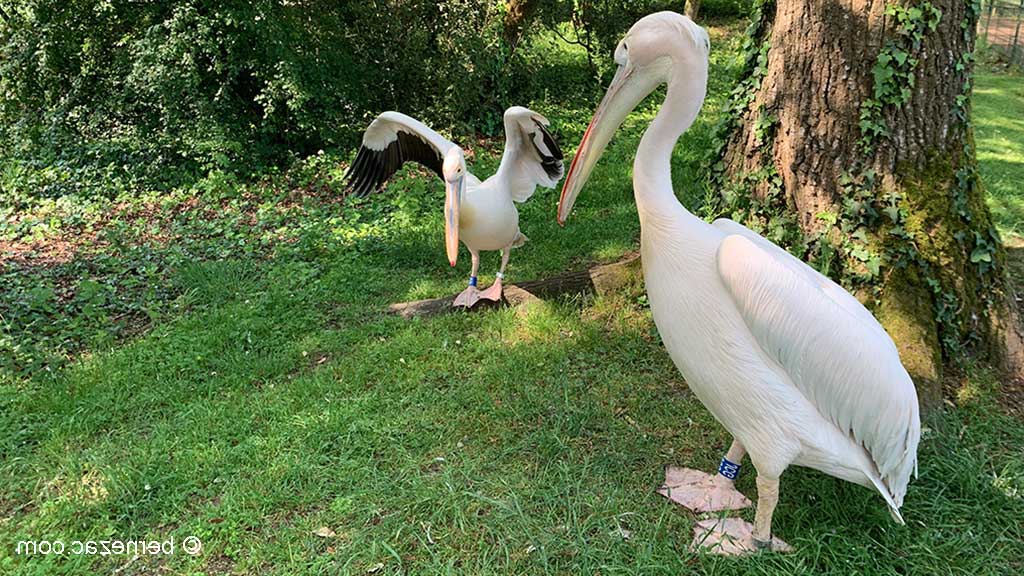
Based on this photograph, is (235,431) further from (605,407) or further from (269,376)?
(605,407)

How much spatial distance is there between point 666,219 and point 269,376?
A: 2.16 meters

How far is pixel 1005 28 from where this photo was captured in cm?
1160

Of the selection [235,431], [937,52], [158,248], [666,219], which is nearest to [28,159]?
[158,248]

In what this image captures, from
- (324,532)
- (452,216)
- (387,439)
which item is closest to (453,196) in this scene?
(452,216)

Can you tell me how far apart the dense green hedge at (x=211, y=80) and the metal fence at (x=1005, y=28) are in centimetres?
980

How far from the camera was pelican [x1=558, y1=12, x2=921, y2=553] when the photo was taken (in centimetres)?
187

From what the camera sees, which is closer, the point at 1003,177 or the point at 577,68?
the point at 1003,177

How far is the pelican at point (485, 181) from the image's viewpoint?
3404 mm

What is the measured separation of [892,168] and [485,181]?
82.2 inches

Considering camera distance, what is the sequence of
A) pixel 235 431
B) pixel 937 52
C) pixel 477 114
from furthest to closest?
pixel 477 114 < pixel 235 431 < pixel 937 52

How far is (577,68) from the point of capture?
347 inches

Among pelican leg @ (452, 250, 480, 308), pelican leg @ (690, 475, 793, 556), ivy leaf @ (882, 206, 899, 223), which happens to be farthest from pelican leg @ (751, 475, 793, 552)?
pelican leg @ (452, 250, 480, 308)

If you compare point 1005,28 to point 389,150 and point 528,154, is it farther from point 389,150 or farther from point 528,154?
point 389,150

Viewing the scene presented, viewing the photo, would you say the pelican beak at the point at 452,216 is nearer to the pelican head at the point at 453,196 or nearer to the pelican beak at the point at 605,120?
the pelican head at the point at 453,196
